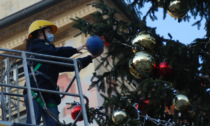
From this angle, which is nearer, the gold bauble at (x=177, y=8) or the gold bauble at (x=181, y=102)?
the gold bauble at (x=181, y=102)

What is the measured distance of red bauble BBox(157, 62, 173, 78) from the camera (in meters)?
10.3

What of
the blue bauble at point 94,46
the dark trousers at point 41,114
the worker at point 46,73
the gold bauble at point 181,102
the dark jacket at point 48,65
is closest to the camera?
the dark trousers at point 41,114

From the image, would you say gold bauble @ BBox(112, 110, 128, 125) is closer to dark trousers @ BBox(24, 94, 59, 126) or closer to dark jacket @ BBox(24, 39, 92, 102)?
dark jacket @ BBox(24, 39, 92, 102)

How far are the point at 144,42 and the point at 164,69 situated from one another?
1.81 ft

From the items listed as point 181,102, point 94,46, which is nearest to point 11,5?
point 181,102

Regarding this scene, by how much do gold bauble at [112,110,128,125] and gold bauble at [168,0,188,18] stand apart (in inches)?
72.9

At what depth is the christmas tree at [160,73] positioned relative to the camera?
996 cm

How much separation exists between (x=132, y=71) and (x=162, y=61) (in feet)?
1.95

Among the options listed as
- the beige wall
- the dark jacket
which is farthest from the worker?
the beige wall

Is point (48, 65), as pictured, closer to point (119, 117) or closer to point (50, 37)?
point (50, 37)

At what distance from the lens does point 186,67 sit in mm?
10344

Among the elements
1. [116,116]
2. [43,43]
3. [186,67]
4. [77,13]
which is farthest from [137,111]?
[77,13]

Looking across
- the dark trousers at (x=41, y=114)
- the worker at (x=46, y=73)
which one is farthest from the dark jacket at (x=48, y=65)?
the dark trousers at (x=41, y=114)

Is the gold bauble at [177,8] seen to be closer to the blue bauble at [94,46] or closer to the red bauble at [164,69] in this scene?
the red bauble at [164,69]
